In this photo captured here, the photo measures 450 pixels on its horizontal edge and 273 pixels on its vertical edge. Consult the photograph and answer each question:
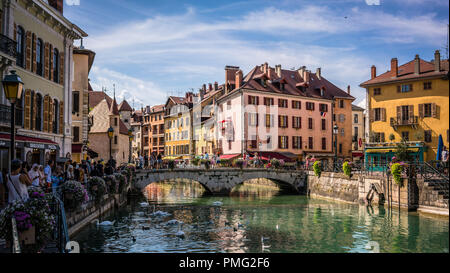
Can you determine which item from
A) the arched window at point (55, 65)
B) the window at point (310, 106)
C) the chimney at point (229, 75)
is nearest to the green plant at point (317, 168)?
the window at point (310, 106)

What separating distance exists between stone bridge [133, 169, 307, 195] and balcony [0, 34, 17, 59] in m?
17.7

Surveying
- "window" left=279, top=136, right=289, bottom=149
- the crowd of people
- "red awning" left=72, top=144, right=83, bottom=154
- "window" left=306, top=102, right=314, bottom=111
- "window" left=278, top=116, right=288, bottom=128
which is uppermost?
"window" left=306, top=102, right=314, bottom=111

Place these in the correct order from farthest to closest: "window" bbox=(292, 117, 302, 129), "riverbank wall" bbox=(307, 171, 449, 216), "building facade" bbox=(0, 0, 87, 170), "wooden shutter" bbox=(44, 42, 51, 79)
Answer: "window" bbox=(292, 117, 302, 129) → "wooden shutter" bbox=(44, 42, 51, 79) → "riverbank wall" bbox=(307, 171, 449, 216) → "building facade" bbox=(0, 0, 87, 170)

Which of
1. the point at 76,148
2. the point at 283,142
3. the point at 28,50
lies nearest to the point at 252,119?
the point at 283,142

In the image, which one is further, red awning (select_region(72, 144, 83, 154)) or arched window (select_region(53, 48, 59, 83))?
red awning (select_region(72, 144, 83, 154))

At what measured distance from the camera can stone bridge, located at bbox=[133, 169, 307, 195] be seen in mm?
34969

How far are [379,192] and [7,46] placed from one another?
76.2 feet

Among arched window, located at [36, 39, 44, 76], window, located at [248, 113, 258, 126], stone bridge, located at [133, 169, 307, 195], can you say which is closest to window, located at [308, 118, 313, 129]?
window, located at [248, 113, 258, 126]

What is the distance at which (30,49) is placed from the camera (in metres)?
20.7

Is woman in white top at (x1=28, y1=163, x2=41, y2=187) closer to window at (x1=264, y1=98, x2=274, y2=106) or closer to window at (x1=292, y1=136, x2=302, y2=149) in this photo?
window at (x1=264, y1=98, x2=274, y2=106)

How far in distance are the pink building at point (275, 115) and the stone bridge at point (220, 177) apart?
763 centimetres

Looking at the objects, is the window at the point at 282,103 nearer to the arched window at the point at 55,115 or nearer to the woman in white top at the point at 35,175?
the arched window at the point at 55,115
